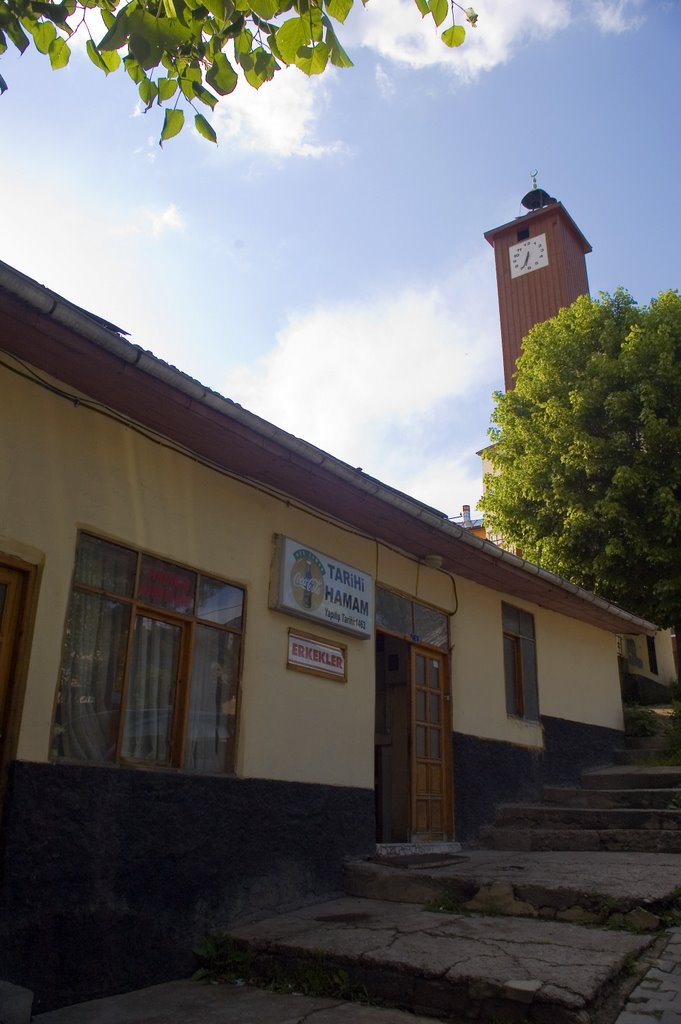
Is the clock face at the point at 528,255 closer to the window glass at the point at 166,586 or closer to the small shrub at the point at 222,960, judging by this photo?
the window glass at the point at 166,586

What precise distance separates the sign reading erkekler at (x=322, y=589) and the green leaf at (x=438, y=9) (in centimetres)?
452

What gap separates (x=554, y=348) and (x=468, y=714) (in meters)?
10.0

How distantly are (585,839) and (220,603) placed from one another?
4446 millimetres

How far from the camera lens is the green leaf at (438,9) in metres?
3.51

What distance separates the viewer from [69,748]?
534cm

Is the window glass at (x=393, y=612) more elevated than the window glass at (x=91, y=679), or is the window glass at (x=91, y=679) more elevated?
the window glass at (x=393, y=612)

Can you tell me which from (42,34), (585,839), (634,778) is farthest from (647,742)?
(42,34)

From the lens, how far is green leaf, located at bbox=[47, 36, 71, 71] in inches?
149

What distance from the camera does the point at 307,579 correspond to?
24.7 ft

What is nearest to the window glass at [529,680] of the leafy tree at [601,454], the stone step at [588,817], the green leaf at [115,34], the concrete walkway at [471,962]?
the stone step at [588,817]

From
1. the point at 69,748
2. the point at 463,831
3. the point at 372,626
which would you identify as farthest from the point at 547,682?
the point at 69,748

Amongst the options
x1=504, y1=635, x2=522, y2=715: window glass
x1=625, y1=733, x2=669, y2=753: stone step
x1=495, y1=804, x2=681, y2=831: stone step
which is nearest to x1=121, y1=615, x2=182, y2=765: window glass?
x1=495, y1=804, x2=681, y2=831: stone step

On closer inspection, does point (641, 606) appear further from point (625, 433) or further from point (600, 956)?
point (600, 956)

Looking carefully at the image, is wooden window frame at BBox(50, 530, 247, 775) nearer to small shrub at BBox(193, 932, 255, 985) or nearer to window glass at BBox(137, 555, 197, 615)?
window glass at BBox(137, 555, 197, 615)
